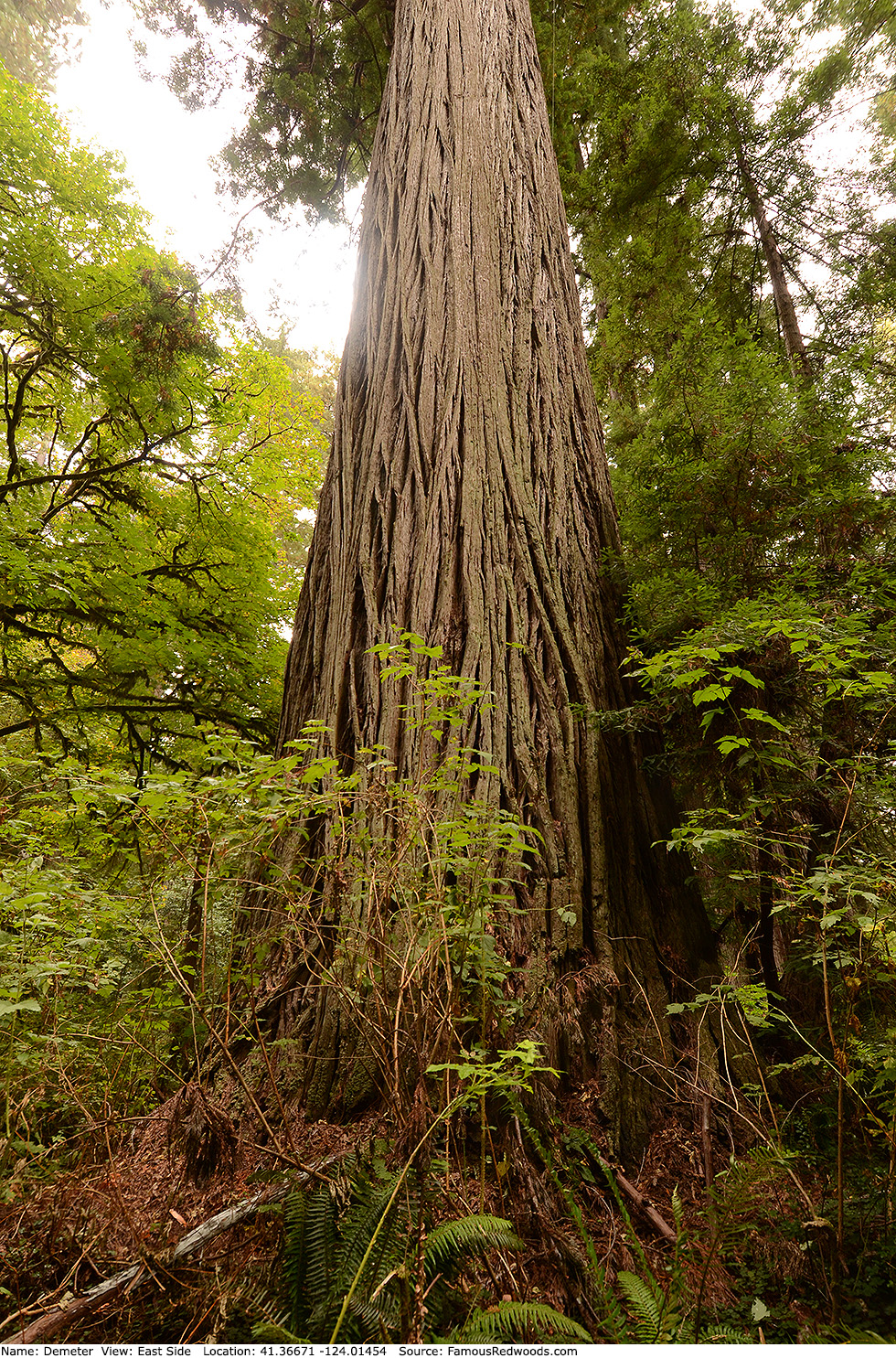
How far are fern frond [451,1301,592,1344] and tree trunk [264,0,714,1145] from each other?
0.72 meters

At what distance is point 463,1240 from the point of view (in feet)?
3.71

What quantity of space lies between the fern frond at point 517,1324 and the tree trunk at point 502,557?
717 mm

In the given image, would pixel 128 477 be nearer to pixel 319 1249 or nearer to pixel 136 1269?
pixel 136 1269

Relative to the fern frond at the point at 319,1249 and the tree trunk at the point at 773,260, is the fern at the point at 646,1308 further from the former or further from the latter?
the tree trunk at the point at 773,260

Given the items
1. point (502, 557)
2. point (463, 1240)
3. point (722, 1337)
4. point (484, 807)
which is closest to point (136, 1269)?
point (463, 1240)

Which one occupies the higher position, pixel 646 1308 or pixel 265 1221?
Answer: pixel 265 1221

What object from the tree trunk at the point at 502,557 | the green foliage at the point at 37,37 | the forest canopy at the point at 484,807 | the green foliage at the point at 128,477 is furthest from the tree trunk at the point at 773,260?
the green foliage at the point at 37,37

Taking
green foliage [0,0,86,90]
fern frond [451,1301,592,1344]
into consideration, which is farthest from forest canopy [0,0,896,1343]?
green foliage [0,0,86,90]

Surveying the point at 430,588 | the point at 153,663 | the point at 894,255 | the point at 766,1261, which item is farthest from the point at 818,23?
the point at 766,1261

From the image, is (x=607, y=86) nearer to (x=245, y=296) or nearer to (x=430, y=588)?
(x=245, y=296)

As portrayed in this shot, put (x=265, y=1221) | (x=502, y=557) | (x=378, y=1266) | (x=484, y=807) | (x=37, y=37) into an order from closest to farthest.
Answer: (x=378, y=1266) → (x=265, y=1221) → (x=484, y=807) → (x=502, y=557) → (x=37, y=37)

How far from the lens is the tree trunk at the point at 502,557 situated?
1.99 meters

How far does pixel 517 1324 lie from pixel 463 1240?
14cm

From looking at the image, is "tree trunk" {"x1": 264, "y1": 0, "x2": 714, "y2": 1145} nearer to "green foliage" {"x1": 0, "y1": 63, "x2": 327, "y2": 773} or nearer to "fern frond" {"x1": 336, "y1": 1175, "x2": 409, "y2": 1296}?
"fern frond" {"x1": 336, "y1": 1175, "x2": 409, "y2": 1296}
